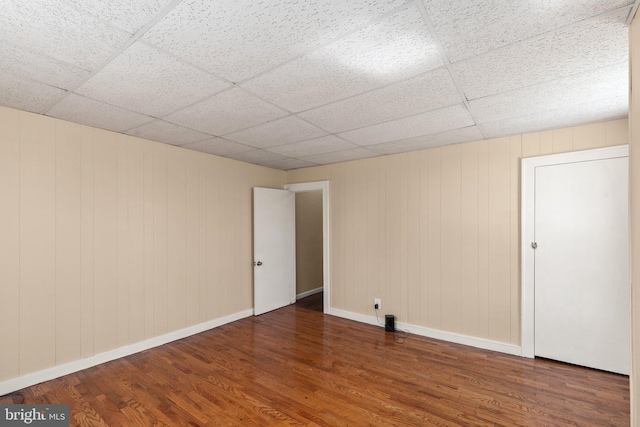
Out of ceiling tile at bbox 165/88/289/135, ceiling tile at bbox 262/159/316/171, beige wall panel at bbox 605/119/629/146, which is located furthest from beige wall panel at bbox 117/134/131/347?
beige wall panel at bbox 605/119/629/146

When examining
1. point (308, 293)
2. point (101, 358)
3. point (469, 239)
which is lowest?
point (308, 293)

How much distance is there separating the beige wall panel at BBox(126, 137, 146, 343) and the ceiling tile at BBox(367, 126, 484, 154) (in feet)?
8.75

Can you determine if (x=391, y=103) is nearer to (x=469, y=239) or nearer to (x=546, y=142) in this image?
(x=546, y=142)

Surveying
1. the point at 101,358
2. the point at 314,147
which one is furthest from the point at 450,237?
the point at 101,358

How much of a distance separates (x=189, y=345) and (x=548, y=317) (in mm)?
3873

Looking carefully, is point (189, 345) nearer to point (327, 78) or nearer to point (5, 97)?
point (5, 97)

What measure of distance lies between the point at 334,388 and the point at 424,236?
Result: 209cm

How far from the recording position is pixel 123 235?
3148mm

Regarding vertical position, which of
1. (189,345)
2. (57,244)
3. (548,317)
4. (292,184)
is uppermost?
(292,184)

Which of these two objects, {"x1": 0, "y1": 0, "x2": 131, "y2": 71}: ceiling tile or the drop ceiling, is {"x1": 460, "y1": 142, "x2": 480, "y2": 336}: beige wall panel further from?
{"x1": 0, "y1": 0, "x2": 131, "y2": 71}: ceiling tile

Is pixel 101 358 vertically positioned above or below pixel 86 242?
below

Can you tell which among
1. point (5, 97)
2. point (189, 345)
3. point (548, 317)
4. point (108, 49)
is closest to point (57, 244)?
point (5, 97)

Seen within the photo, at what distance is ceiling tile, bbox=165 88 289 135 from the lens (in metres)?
2.24

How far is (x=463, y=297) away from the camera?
348cm
